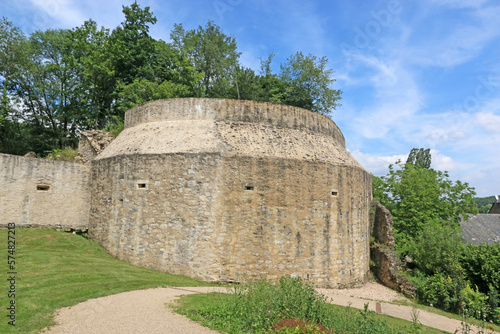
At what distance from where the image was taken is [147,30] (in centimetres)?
2769

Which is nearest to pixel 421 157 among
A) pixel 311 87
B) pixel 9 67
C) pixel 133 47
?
pixel 311 87

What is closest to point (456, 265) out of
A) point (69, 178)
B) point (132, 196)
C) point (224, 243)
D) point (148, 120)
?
point (224, 243)

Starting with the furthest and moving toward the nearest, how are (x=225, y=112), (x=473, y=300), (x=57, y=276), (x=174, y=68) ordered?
(x=174, y=68) < (x=225, y=112) < (x=473, y=300) < (x=57, y=276)

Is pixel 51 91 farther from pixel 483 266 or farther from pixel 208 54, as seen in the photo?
pixel 483 266

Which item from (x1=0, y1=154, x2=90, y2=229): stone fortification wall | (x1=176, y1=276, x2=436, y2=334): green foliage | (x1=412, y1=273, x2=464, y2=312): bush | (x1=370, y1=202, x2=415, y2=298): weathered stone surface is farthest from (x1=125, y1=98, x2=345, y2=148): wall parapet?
(x1=412, y1=273, x2=464, y2=312): bush

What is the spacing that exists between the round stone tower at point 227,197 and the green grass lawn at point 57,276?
2.96 feet

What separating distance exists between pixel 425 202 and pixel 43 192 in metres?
22.4

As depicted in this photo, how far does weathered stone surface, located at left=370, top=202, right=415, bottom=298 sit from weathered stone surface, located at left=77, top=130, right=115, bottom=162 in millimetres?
15393

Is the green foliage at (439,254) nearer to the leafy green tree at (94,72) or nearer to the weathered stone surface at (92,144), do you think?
the weathered stone surface at (92,144)

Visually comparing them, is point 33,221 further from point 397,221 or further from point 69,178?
point 397,221

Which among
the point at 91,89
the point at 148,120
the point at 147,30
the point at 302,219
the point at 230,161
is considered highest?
the point at 147,30

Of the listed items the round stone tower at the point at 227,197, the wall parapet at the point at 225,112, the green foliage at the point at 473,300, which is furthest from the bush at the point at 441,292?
the wall parapet at the point at 225,112

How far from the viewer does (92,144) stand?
1518 centimetres

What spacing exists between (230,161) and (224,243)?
3.10 m
